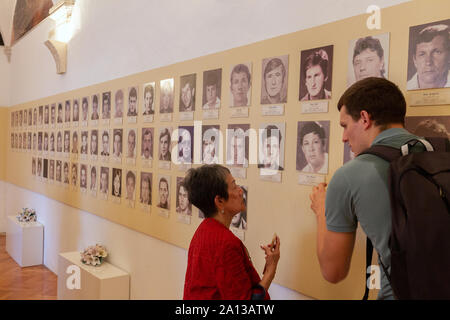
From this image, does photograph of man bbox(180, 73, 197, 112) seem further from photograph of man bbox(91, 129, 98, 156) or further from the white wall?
photograph of man bbox(91, 129, 98, 156)

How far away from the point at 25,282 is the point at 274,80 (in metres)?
6.00

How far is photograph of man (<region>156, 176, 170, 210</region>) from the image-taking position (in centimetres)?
410

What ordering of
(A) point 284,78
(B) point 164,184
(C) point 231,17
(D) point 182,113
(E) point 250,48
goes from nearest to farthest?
(A) point 284,78 → (E) point 250,48 → (C) point 231,17 → (D) point 182,113 → (B) point 164,184

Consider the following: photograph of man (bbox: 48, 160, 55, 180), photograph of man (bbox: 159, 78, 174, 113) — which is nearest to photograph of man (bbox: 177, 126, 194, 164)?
photograph of man (bbox: 159, 78, 174, 113)

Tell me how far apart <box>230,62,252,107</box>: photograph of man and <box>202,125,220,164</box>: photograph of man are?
326 mm

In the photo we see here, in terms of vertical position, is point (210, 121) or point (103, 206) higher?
point (210, 121)

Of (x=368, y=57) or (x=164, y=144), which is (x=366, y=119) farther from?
(x=164, y=144)

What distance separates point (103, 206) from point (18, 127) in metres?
5.31

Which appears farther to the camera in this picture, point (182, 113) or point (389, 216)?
point (182, 113)
